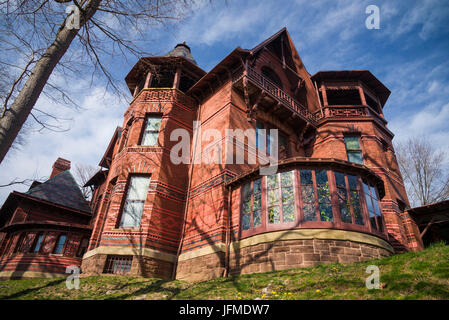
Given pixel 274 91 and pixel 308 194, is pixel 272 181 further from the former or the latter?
pixel 274 91

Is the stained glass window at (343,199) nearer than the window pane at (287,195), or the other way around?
the stained glass window at (343,199)

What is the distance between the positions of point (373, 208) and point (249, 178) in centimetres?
468

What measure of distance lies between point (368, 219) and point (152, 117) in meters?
12.2

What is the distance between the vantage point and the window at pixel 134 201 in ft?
42.5

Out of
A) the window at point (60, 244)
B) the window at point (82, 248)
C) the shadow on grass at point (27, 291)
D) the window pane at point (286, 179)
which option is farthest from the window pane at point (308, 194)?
the window at point (60, 244)

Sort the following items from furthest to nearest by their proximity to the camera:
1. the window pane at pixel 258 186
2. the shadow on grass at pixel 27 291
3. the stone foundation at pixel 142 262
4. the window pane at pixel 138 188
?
the window pane at pixel 138 188, the stone foundation at pixel 142 262, the window pane at pixel 258 186, the shadow on grass at pixel 27 291

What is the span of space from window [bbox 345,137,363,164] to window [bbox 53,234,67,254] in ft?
56.8

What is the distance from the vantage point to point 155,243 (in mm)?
12227

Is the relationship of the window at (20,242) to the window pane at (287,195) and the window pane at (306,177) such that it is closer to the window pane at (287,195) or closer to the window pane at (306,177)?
the window pane at (287,195)

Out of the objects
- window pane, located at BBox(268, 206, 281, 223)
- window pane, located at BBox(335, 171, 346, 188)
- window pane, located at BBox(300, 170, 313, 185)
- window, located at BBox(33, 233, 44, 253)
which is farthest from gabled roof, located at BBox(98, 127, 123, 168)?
window pane, located at BBox(335, 171, 346, 188)

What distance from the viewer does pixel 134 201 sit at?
13422 millimetres

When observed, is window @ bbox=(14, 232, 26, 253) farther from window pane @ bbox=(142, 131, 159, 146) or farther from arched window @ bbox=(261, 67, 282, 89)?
arched window @ bbox=(261, 67, 282, 89)
